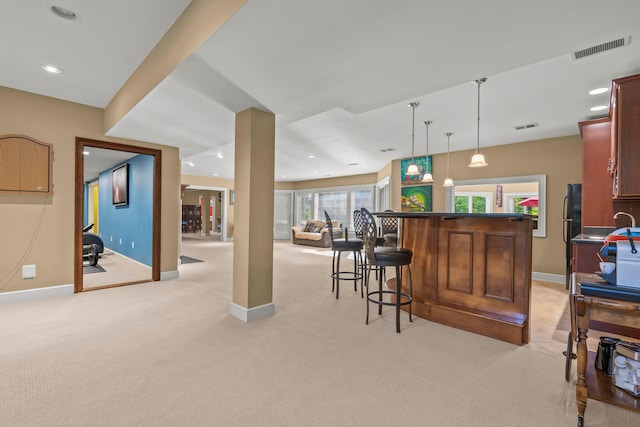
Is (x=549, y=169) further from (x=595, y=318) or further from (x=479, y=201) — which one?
(x=479, y=201)

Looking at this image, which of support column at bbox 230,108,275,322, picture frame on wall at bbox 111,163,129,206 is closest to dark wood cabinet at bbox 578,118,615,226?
support column at bbox 230,108,275,322

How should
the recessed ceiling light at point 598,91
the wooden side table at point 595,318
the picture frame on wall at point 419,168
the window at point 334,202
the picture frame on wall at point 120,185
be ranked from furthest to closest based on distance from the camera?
the window at point 334,202, the picture frame on wall at point 419,168, the picture frame on wall at point 120,185, the recessed ceiling light at point 598,91, the wooden side table at point 595,318

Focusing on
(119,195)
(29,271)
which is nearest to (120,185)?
(119,195)

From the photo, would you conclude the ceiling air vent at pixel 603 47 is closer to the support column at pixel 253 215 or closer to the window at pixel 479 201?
the support column at pixel 253 215

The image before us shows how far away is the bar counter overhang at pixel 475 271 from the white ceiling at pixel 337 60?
4.36ft

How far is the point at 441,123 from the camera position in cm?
458

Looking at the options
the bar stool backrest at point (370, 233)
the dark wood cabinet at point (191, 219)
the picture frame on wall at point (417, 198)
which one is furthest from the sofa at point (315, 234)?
the dark wood cabinet at point (191, 219)

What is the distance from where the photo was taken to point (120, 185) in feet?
20.4

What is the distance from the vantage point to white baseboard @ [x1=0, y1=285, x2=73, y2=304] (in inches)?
137

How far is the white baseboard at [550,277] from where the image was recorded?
5124 mm

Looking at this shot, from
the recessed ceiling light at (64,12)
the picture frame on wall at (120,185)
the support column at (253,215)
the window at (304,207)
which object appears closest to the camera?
the recessed ceiling light at (64,12)

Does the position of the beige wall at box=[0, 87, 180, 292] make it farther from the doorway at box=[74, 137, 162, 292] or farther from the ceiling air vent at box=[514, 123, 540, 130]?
the ceiling air vent at box=[514, 123, 540, 130]

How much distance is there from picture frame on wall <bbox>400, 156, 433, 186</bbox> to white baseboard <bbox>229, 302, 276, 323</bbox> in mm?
4733

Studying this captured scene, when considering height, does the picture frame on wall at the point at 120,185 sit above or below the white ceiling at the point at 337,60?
below
